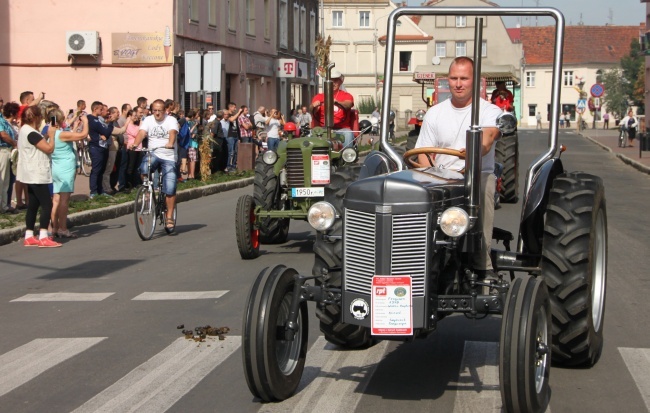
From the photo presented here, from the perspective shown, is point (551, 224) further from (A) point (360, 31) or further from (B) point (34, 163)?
(A) point (360, 31)

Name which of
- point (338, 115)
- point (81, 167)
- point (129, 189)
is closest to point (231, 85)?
point (81, 167)

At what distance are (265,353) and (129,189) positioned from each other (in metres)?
16.4

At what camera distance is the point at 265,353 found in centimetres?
582

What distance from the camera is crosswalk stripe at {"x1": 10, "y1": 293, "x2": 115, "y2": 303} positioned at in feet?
33.4

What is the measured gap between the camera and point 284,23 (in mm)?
52625

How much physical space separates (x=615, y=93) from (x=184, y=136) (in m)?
86.2

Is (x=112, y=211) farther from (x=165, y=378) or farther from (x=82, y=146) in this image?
(x=165, y=378)

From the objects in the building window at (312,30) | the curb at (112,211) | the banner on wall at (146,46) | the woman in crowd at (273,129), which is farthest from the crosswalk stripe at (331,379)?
the building window at (312,30)

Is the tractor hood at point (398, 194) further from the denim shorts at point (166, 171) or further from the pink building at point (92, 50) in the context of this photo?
the pink building at point (92, 50)

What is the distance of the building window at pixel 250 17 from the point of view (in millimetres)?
45406

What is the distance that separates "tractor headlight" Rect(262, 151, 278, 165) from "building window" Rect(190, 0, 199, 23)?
2402 centimetres

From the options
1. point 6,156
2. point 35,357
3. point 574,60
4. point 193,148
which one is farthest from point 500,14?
point 574,60

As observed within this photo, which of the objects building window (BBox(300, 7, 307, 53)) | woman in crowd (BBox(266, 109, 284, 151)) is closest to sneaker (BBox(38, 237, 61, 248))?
woman in crowd (BBox(266, 109, 284, 151))

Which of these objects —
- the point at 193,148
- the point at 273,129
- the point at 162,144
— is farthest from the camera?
the point at 273,129
